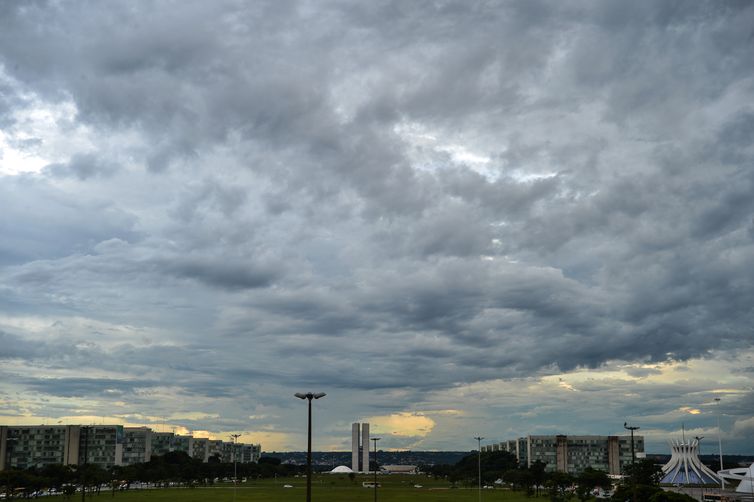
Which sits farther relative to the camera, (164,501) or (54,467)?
(54,467)

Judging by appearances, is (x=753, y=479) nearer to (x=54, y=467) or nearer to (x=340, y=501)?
(x=340, y=501)

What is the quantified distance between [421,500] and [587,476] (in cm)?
3067

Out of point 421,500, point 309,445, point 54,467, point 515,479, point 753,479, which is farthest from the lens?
point 515,479

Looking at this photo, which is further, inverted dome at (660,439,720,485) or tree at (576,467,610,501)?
inverted dome at (660,439,720,485)

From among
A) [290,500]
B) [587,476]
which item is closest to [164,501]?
[290,500]

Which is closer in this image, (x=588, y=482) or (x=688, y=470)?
(x=588, y=482)

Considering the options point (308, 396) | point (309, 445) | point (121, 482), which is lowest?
point (121, 482)

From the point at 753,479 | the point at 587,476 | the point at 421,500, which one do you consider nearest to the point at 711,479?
the point at 753,479

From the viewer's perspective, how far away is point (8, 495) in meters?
123

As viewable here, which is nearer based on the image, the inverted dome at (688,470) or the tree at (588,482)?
the tree at (588,482)

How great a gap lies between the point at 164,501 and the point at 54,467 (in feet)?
186

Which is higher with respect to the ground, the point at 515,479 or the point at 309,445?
the point at 309,445

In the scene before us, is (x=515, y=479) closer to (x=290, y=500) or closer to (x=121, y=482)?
(x=290, y=500)

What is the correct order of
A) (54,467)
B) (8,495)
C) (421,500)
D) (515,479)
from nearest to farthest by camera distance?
1. (8,495)
2. (421,500)
3. (54,467)
4. (515,479)
